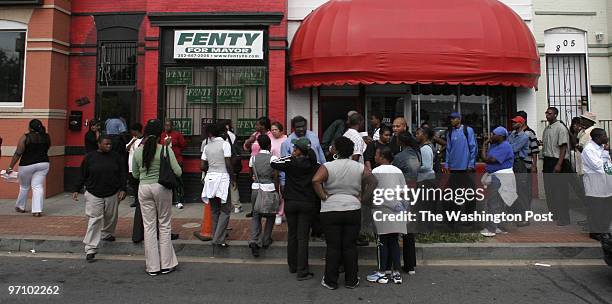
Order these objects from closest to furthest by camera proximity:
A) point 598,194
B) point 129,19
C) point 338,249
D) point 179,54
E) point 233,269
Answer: point 338,249, point 233,269, point 598,194, point 179,54, point 129,19

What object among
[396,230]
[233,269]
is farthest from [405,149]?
[233,269]

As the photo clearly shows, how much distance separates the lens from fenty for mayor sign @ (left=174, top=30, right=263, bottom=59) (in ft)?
31.6

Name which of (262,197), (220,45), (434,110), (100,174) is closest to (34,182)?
(100,174)

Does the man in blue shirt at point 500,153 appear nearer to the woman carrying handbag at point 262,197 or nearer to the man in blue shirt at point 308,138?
the man in blue shirt at point 308,138

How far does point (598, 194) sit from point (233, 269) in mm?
5605

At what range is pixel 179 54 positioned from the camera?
9.68 metres

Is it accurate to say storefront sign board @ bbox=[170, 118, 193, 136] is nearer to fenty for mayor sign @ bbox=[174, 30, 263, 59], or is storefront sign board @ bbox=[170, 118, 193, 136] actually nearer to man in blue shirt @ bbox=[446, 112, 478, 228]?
fenty for mayor sign @ bbox=[174, 30, 263, 59]

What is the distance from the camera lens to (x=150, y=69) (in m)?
9.78

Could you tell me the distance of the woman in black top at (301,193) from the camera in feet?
17.2

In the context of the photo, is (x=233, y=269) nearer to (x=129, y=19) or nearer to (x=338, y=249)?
(x=338, y=249)

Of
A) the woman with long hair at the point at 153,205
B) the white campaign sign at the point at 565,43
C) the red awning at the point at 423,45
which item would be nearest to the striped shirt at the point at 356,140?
the woman with long hair at the point at 153,205

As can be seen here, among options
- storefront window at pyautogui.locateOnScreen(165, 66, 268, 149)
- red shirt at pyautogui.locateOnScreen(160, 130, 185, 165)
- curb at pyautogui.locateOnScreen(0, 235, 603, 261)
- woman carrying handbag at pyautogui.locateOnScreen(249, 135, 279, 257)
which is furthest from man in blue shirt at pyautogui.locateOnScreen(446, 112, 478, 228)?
red shirt at pyautogui.locateOnScreen(160, 130, 185, 165)

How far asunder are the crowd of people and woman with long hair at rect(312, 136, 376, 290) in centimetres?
1

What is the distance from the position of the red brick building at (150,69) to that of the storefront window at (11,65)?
11.8 inches
